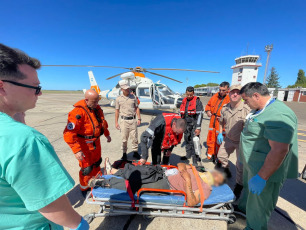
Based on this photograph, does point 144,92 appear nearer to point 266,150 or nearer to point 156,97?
point 156,97

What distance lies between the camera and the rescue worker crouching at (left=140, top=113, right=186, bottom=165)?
7.90 feet

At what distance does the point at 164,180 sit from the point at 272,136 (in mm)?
1696

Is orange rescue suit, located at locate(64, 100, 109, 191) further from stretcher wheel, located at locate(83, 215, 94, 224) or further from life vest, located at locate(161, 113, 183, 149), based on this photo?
life vest, located at locate(161, 113, 183, 149)

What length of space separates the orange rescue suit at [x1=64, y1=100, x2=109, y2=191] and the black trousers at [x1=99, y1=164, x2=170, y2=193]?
566 mm

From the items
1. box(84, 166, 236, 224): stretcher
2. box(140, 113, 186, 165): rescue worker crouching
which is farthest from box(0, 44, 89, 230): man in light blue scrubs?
box(140, 113, 186, 165): rescue worker crouching

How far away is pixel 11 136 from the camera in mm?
591

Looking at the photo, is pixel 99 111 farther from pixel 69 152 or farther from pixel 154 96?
pixel 154 96

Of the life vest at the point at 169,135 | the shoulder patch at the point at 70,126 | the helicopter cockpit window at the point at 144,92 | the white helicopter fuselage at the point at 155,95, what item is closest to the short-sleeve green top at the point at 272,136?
the life vest at the point at 169,135

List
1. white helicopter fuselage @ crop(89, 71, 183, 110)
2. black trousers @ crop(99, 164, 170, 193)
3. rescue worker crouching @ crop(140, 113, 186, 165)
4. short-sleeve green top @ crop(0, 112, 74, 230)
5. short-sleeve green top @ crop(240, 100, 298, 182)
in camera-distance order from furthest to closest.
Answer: white helicopter fuselage @ crop(89, 71, 183, 110), rescue worker crouching @ crop(140, 113, 186, 165), black trousers @ crop(99, 164, 170, 193), short-sleeve green top @ crop(240, 100, 298, 182), short-sleeve green top @ crop(0, 112, 74, 230)

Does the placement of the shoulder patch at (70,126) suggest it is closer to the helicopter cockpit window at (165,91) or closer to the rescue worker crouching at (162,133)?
the rescue worker crouching at (162,133)

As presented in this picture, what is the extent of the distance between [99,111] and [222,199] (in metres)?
2.63

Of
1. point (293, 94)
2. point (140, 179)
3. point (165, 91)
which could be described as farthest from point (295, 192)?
point (293, 94)

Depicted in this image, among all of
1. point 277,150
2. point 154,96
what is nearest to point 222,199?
point 277,150

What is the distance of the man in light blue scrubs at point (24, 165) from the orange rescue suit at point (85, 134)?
1.50 metres
